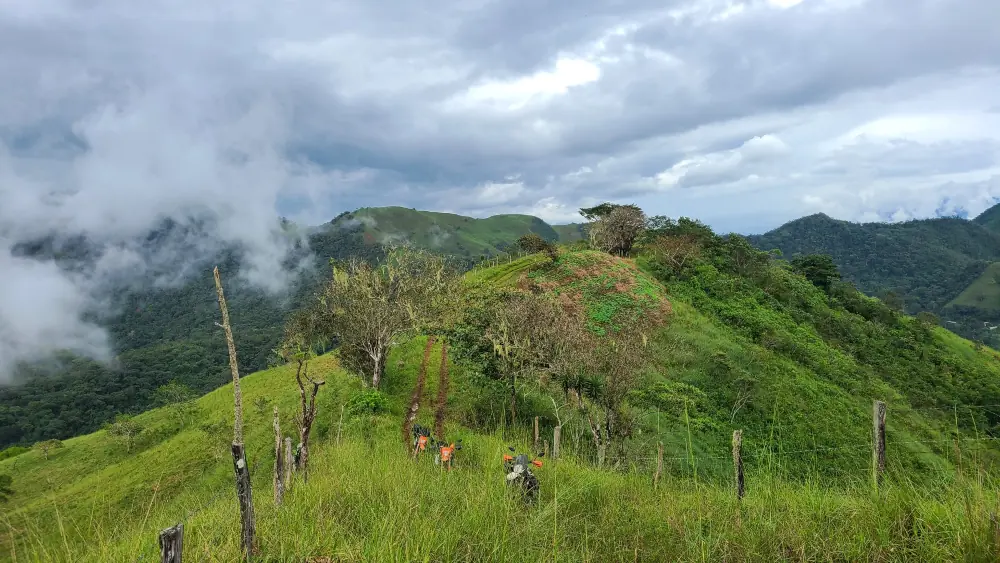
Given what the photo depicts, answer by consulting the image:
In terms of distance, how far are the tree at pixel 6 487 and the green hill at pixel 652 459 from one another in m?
0.60

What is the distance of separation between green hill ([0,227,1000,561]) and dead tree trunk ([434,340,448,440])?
0.63 m

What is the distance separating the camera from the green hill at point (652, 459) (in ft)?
16.7

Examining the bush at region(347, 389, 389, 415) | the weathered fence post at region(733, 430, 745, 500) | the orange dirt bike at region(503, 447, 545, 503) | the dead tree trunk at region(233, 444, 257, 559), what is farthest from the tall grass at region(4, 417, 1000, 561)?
the bush at region(347, 389, 389, 415)

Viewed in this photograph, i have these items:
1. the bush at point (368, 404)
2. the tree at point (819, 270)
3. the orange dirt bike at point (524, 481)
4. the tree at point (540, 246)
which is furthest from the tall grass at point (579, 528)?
the tree at point (819, 270)

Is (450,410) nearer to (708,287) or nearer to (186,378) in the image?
(708,287)

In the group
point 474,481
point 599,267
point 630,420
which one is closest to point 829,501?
Result: point 474,481

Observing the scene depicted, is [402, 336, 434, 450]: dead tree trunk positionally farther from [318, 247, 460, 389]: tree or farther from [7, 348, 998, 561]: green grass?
[7, 348, 998, 561]: green grass

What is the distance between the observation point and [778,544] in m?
5.08

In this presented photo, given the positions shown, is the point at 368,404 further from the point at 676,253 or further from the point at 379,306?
the point at 676,253

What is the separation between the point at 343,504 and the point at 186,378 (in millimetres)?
152029

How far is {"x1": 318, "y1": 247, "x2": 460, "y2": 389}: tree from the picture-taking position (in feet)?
95.2

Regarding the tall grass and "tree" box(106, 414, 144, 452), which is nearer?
the tall grass

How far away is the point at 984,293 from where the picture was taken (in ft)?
593

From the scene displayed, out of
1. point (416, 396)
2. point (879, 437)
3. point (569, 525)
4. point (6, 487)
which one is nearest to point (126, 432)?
point (6, 487)
